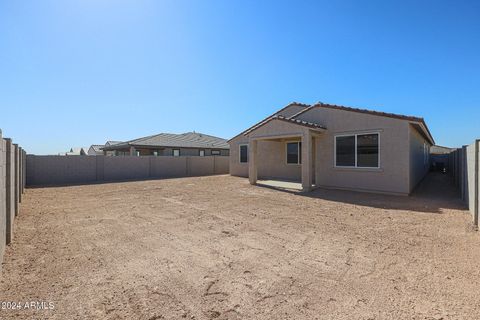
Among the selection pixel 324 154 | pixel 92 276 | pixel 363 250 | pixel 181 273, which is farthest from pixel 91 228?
pixel 324 154

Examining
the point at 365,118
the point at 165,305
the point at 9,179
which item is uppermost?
the point at 365,118

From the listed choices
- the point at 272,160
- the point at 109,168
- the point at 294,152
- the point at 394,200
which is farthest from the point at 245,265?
the point at 109,168

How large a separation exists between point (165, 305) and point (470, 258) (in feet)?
15.6

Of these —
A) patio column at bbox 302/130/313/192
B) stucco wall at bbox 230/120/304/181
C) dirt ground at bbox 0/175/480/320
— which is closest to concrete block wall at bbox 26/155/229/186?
stucco wall at bbox 230/120/304/181

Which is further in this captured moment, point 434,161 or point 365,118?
point 434,161

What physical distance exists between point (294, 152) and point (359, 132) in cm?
544

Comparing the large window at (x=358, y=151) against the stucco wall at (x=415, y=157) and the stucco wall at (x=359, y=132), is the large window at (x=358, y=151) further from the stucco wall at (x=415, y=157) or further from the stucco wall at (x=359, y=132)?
the stucco wall at (x=415, y=157)

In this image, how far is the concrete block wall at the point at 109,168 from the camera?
52.7 feet

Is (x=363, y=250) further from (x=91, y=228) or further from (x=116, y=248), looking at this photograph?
(x=91, y=228)

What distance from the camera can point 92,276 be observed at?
3.59 meters

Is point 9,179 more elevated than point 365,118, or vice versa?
point 365,118

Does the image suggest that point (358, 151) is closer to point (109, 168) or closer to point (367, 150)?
point (367, 150)

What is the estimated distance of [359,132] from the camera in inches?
446

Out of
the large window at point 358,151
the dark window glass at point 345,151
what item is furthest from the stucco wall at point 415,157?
the dark window glass at point 345,151
